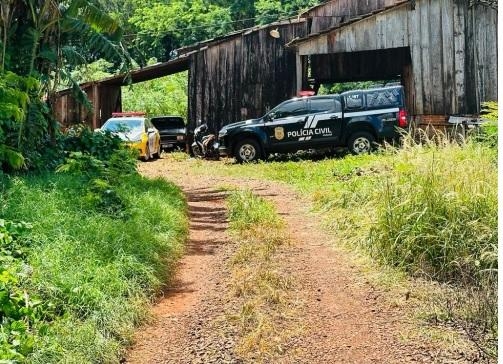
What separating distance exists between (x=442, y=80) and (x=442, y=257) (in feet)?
45.6

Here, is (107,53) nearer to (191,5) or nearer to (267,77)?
(267,77)

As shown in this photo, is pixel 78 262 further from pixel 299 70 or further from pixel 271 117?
pixel 299 70

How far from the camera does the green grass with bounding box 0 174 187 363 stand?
5.11 meters

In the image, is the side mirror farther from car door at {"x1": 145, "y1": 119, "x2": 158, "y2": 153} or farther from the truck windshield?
the truck windshield

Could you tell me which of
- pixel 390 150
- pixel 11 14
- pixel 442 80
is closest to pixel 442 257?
pixel 390 150

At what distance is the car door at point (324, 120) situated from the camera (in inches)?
737

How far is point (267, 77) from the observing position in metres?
22.3

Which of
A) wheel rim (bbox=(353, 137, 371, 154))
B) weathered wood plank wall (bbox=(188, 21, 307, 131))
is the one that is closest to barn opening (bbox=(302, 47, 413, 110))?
weathered wood plank wall (bbox=(188, 21, 307, 131))

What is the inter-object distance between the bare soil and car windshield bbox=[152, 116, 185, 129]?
17.7 meters

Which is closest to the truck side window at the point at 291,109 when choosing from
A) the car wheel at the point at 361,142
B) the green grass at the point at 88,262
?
the car wheel at the point at 361,142

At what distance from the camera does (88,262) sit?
6418 mm

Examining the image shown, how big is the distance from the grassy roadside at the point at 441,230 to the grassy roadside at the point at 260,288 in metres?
0.97

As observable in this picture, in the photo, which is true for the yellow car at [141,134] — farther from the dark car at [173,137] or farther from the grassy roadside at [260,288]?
the grassy roadside at [260,288]

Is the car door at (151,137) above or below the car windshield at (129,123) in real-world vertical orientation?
below
